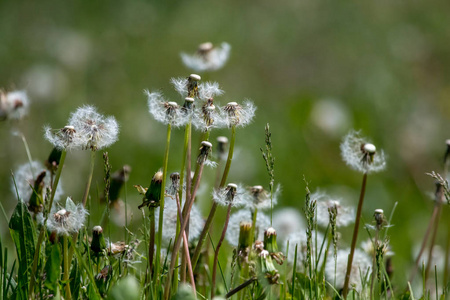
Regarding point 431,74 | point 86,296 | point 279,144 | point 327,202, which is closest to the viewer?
point 86,296

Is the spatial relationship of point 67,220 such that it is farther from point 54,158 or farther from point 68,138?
point 54,158

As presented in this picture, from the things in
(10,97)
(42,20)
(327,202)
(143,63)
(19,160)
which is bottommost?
(327,202)

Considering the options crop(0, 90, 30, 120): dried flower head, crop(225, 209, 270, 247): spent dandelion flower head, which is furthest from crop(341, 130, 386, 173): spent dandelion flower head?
crop(0, 90, 30, 120): dried flower head

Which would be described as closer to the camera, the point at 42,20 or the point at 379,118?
the point at 379,118

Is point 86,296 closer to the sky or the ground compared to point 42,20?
closer to the ground

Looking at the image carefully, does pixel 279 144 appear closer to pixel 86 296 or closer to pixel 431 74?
pixel 431 74

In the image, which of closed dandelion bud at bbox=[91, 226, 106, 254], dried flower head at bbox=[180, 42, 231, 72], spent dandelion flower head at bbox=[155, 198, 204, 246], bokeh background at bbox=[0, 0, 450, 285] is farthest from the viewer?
bokeh background at bbox=[0, 0, 450, 285]

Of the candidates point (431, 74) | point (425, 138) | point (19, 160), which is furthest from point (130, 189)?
point (431, 74)

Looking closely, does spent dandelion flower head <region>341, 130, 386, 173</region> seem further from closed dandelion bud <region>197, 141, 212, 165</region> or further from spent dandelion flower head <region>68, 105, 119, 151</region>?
spent dandelion flower head <region>68, 105, 119, 151</region>

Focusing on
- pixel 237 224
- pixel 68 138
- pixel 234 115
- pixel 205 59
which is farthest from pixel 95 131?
pixel 205 59
